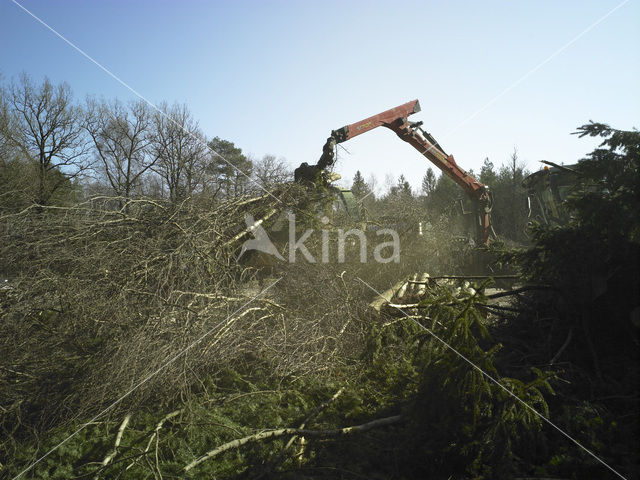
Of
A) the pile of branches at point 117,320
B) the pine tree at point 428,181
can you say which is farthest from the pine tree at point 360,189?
the pine tree at point 428,181

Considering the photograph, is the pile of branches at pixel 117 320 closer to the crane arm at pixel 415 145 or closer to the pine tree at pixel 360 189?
the crane arm at pixel 415 145

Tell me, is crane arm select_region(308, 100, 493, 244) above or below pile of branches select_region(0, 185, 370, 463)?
above

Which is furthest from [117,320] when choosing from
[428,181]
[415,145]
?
[428,181]

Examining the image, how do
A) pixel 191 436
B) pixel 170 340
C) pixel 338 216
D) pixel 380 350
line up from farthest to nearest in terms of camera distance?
pixel 338 216, pixel 380 350, pixel 170 340, pixel 191 436

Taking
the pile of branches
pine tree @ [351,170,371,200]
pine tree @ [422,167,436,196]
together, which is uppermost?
pine tree @ [422,167,436,196]

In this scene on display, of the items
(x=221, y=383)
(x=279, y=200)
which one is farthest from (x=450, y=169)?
(x=221, y=383)

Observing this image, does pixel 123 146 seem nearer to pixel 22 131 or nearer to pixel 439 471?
pixel 22 131

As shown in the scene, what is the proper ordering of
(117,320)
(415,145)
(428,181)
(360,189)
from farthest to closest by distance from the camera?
1. (428,181)
2. (360,189)
3. (415,145)
4. (117,320)

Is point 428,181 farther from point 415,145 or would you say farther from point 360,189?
point 415,145

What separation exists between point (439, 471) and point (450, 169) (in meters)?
8.99

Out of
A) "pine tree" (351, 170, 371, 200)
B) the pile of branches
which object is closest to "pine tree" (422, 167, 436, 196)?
"pine tree" (351, 170, 371, 200)

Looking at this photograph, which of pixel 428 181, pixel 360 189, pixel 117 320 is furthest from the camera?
pixel 428 181

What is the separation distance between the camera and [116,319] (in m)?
3.86

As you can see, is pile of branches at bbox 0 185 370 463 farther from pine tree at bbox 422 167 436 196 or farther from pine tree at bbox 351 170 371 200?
pine tree at bbox 422 167 436 196
